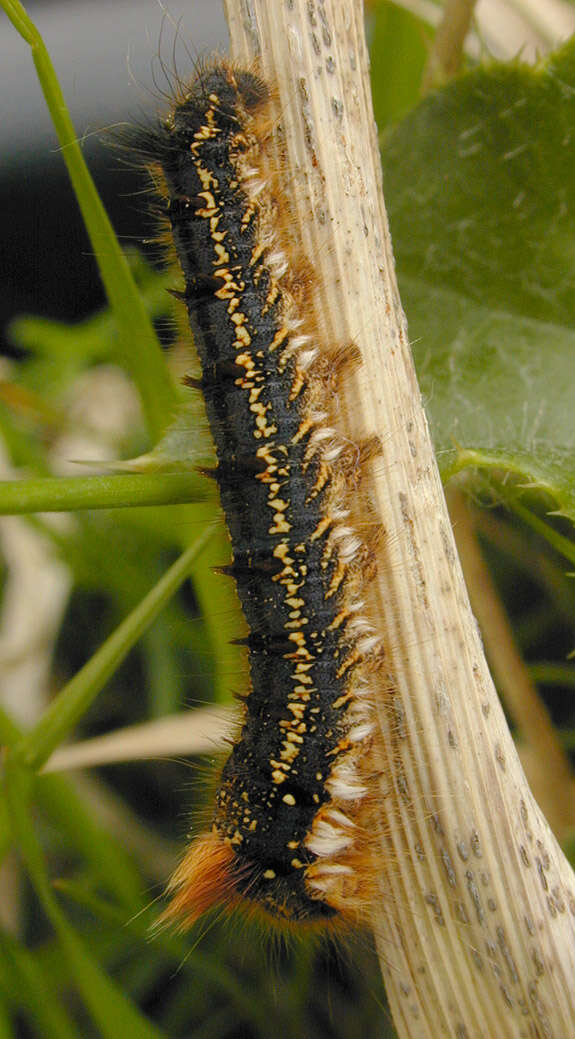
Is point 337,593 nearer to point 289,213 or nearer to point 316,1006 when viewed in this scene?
point 289,213

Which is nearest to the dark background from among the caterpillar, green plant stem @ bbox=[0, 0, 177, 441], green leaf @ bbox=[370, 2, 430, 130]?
green leaf @ bbox=[370, 2, 430, 130]

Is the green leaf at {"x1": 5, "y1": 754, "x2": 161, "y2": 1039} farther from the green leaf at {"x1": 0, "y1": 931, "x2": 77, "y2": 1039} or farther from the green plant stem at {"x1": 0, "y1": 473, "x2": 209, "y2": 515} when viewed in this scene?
the green plant stem at {"x1": 0, "y1": 473, "x2": 209, "y2": 515}

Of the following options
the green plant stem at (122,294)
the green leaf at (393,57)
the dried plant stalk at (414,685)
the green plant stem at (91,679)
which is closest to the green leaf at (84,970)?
the green plant stem at (91,679)

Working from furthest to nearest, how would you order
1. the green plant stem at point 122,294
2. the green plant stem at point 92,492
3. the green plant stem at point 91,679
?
1. the green plant stem at point 91,679
2. the green plant stem at point 122,294
3. the green plant stem at point 92,492

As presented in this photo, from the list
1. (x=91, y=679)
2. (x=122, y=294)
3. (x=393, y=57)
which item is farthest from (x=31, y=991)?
(x=393, y=57)

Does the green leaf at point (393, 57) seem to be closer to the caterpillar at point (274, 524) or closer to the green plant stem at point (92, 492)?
the caterpillar at point (274, 524)

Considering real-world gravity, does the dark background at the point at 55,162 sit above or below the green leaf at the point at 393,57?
above
